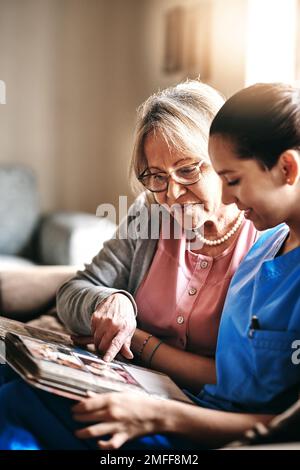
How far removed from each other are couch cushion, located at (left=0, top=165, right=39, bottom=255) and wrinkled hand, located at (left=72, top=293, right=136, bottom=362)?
1848 mm

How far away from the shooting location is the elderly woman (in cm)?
111

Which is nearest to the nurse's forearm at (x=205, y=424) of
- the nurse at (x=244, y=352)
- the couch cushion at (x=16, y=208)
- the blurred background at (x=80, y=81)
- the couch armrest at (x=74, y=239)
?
the nurse at (x=244, y=352)

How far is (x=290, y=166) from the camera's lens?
811 mm

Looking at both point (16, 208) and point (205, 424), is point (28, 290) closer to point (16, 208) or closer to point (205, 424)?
point (205, 424)

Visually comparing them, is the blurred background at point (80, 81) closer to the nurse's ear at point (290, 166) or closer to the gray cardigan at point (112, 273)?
the gray cardigan at point (112, 273)

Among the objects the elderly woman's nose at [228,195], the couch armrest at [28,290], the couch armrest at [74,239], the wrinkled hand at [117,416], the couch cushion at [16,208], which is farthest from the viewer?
the couch cushion at [16,208]

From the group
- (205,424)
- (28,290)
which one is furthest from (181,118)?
(28,290)

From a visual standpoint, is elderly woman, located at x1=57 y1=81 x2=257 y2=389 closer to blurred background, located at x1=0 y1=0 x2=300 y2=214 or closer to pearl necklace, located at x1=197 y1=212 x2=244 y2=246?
pearl necklace, located at x1=197 y1=212 x2=244 y2=246

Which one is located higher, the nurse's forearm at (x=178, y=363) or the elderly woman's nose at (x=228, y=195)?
the elderly woman's nose at (x=228, y=195)

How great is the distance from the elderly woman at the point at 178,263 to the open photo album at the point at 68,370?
0.08 metres

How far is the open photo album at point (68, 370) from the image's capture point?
80 cm

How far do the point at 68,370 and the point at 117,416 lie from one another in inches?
4.1

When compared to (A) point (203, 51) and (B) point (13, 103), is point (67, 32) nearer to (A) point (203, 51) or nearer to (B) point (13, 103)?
(B) point (13, 103)
